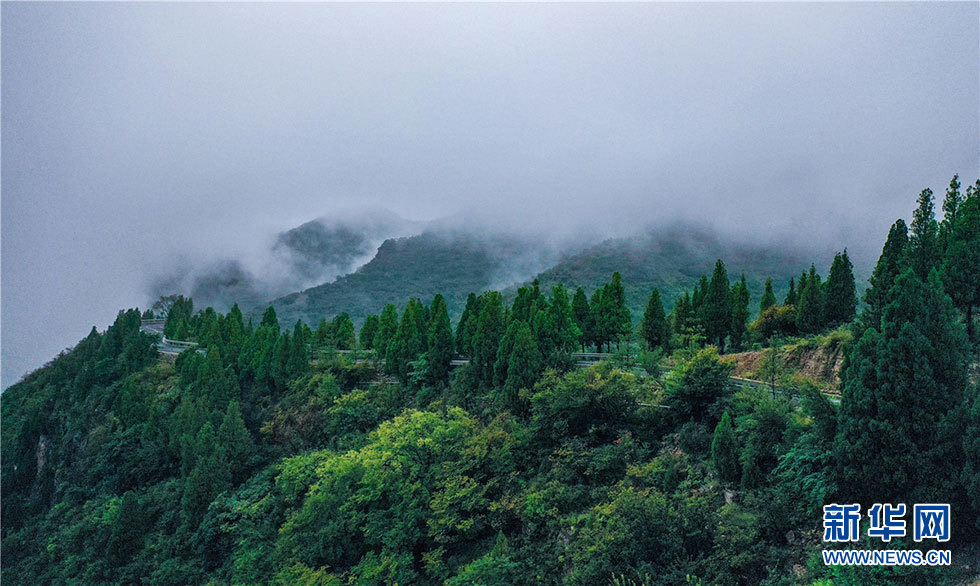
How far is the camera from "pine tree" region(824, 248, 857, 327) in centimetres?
2427

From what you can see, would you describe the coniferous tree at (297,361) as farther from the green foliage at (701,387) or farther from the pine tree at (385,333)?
the green foliage at (701,387)

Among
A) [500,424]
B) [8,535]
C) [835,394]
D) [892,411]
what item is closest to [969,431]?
[892,411]

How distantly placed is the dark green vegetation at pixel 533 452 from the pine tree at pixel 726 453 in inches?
2.1

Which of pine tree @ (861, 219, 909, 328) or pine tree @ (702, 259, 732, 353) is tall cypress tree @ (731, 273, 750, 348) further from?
pine tree @ (861, 219, 909, 328)

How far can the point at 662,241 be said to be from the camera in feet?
286

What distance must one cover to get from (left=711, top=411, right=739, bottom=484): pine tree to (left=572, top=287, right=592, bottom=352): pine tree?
53.6 ft

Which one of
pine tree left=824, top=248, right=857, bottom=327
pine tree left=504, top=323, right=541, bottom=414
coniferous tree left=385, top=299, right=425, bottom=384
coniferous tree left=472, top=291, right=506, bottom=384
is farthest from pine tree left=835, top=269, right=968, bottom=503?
coniferous tree left=385, top=299, right=425, bottom=384

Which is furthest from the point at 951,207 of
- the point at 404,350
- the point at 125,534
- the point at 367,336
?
the point at 125,534

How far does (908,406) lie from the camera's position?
11.1 metres

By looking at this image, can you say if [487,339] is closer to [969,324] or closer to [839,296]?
[839,296]

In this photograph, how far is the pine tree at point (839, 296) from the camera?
24.3 meters

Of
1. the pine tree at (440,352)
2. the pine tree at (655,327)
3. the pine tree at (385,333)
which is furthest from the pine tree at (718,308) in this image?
the pine tree at (385,333)

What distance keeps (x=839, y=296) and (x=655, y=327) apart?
8.86 m

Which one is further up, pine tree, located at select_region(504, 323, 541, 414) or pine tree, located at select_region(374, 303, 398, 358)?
pine tree, located at select_region(374, 303, 398, 358)
